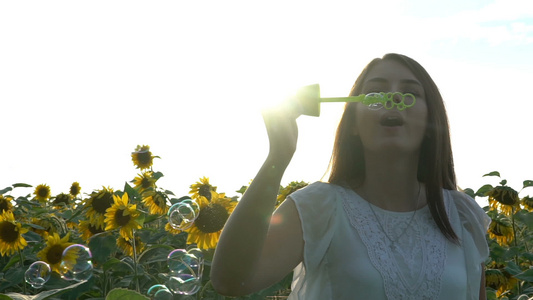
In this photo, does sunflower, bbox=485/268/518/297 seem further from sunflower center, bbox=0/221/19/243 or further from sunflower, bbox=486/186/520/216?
sunflower center, bbox=0/221/19/243

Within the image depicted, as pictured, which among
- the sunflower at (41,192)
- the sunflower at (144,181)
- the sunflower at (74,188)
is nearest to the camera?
the sunflower at (144,181)

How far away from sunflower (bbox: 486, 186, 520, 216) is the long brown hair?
89.4 inches

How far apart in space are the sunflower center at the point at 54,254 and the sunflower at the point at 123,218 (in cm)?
31

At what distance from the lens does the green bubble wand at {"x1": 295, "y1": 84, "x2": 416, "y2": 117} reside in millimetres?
2055

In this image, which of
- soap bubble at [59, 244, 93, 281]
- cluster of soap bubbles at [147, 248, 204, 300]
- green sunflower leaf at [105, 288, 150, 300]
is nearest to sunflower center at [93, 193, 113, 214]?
soap bubble at [59, 244, 93, 281]

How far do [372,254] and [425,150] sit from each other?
67cm

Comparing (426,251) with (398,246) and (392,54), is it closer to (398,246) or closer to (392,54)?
(398,246)

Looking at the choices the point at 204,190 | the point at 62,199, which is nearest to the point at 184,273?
the point at 204,190

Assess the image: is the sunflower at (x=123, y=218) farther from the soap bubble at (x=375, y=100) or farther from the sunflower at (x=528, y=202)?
the sunflower at (x=528, y=202)

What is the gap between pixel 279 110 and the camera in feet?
6.38

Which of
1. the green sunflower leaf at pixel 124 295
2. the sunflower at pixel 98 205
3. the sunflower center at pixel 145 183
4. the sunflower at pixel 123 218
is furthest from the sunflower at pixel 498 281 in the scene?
the sunflower center at pixel 145 183

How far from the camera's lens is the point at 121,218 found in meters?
4.00

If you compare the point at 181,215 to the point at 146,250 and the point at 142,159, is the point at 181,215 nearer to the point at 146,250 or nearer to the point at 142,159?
the point at 146,250

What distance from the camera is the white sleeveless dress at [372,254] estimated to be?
252 cm
